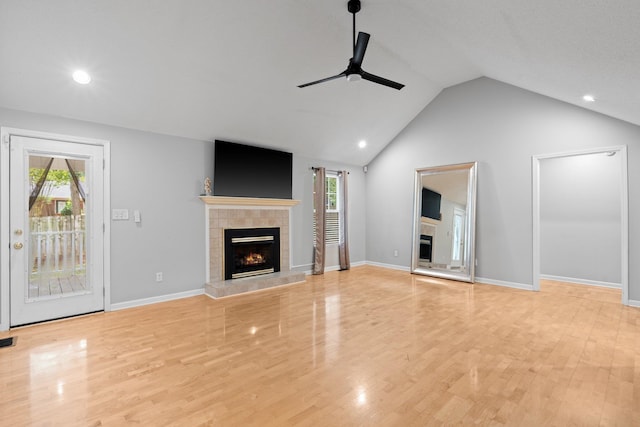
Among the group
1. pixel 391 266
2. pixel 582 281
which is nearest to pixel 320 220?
pixel 391 266

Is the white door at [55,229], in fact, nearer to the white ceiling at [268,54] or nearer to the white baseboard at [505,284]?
the white ceiling at [268,54]

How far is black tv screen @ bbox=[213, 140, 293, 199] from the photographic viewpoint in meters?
5.05

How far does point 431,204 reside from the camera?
6.33m

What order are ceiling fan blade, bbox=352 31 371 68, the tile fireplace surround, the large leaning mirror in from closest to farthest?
ceiling fan blade, bbox=352 31 371 68 < the tile fireplace surround < the large leaning mirror

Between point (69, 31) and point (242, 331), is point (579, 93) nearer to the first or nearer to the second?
point (242, 331)

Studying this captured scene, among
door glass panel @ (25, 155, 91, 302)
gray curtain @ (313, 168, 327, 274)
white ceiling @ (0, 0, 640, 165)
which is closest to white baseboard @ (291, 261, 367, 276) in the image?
gray curtain @ (313, 168, 327, 274)

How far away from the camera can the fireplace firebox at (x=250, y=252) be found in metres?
5.22

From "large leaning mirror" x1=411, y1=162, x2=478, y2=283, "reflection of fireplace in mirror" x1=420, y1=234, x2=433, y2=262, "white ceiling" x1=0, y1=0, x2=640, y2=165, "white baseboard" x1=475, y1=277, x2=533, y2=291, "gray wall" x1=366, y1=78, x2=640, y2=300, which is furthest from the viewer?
"reflection of fireplace in mirror" x1=420, y1=234, x2=433, y2=262

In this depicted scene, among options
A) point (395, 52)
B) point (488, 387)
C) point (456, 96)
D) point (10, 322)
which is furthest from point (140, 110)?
point (456, 96)

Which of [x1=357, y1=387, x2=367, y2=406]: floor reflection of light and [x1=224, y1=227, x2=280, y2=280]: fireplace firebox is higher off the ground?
[x1=224, y1=227, x2=280, y2=280]: fireplace firebox

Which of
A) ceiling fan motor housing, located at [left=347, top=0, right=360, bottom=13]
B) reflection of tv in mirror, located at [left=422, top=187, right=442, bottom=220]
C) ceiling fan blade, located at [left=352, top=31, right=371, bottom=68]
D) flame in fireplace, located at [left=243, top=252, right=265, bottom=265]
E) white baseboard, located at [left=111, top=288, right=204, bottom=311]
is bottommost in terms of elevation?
white baseboard, located at [left=111, top=288, right=204, bottom=311]

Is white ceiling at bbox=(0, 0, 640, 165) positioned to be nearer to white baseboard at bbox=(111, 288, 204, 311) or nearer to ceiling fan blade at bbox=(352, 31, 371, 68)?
ceiling fan blade at bbox=(352, 31, 371, 68)

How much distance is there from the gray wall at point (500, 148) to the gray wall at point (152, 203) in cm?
423

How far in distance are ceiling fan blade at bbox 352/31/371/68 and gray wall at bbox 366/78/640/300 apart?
12.1 feet
